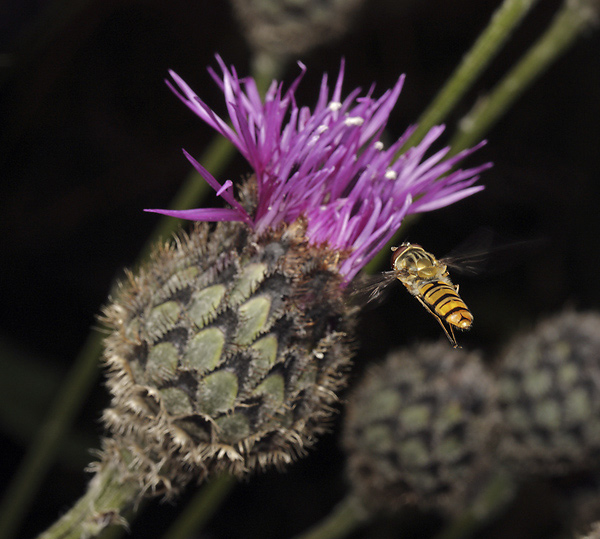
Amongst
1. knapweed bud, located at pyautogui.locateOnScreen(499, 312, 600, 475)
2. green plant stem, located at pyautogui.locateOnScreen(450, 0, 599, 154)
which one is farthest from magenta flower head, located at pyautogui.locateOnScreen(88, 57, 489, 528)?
knapweed bud, located at pyautogui.locateOnScreen(499, 312, 600, 475)

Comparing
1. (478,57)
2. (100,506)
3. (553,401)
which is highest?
(478,57)

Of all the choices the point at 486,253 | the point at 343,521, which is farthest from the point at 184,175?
the point at 486,253

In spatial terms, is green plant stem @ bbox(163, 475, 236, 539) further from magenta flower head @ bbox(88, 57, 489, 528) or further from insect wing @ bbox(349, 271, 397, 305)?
insect wing @ bbox(349, 271, 397, 305)

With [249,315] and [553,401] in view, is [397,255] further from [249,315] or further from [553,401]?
[553,401]

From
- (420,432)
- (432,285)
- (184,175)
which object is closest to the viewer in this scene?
(432,285)

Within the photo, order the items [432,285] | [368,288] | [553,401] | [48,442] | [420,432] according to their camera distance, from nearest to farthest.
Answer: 1. [368,288]
2. [432,285]
3. [420,432]
4. [48,442]
5. [553,401]
